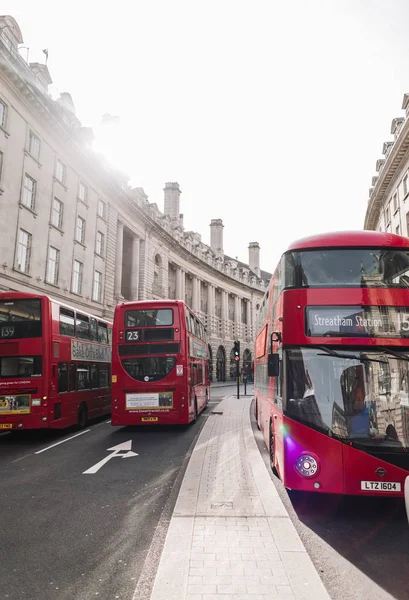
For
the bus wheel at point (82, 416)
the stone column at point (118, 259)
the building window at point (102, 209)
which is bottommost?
the bus wheel at point (82, 416)

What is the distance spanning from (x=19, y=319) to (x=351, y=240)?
29.6ft

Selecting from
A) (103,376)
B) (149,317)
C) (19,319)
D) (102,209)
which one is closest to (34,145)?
(102,209)

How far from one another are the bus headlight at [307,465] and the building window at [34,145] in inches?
968

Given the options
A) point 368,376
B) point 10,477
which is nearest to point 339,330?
point 368,376

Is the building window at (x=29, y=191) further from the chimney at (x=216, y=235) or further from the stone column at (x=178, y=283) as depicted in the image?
the chimney at (x=216, y=235)

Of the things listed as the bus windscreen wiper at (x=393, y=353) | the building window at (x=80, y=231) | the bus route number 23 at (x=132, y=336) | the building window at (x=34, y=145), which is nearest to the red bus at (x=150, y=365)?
the bus route number 23 at (x=132, y=336)

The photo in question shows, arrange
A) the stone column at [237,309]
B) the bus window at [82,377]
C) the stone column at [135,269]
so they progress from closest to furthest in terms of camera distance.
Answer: the bus window at [82,377] < the stone column at [135,269] < the stone column at [237,309]

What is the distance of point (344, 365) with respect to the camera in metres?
5.68

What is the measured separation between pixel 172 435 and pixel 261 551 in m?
8.80

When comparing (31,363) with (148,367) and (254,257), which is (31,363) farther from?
(254,257)

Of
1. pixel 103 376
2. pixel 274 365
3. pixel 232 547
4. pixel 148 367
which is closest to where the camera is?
pixel 232 547

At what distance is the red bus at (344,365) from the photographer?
Answer: 17.6ft

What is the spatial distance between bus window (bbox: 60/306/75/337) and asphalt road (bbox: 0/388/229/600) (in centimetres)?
350

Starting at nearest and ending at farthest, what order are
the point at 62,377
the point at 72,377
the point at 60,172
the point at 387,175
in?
the point at 62,377
the point at 72,377
the point at 60,172
the point at 387,175
